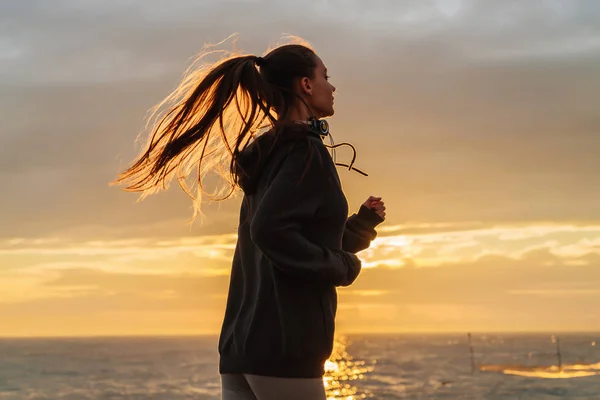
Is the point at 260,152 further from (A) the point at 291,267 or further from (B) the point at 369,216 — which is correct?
(B) the point at 369,216

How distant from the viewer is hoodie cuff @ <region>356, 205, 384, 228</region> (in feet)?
10.4

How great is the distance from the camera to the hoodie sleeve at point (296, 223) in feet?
8.71

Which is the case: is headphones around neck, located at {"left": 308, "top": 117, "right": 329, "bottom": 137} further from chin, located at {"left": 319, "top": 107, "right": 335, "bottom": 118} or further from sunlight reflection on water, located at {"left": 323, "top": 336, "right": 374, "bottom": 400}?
sunlight reflection on water, located at {"left": 323, "top": 336, "right": 374, "bottom": 400}

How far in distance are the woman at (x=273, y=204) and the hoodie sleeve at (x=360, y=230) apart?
13mm

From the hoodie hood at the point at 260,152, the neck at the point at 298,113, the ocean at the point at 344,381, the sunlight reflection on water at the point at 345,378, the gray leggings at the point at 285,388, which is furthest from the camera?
the sunlight reflection on water at the point at 345,378

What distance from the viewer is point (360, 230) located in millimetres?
3174

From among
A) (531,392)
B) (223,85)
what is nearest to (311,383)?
(223,85)

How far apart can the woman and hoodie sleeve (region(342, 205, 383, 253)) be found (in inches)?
0.5

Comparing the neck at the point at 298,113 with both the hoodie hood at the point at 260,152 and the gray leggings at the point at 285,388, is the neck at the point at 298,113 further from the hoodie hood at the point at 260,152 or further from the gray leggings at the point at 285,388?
the gray leggings at the point at 285,388

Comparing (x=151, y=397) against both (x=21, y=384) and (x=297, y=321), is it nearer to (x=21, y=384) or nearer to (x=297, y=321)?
(x=21, y=384)

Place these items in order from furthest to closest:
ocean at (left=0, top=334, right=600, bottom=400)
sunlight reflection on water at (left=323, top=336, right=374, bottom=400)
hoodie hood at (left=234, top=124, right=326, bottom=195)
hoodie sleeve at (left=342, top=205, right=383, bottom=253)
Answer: sunlight reflection on water at (left=323, top=336, right=374, bottom=400)
ocean at (left=0, top=334, right=600, bottom=400)
hoodie sleeve at (left=342, top=205, right=383, bottom=253)
hoodie hood at (left=234, top=124, right=326, bottom=195)

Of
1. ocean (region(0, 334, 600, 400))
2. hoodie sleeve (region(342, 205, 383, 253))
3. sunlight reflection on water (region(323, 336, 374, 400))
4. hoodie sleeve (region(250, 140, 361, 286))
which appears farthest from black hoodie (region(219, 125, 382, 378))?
ocean (region(0, 334, 600, 400))

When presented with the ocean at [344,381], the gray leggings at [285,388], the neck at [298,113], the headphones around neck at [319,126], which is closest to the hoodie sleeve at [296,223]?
the headphones around neck at [319,126]

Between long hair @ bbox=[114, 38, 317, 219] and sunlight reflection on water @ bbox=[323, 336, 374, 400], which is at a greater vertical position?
long hair @ bbox=[114, 38, 317, 219]
